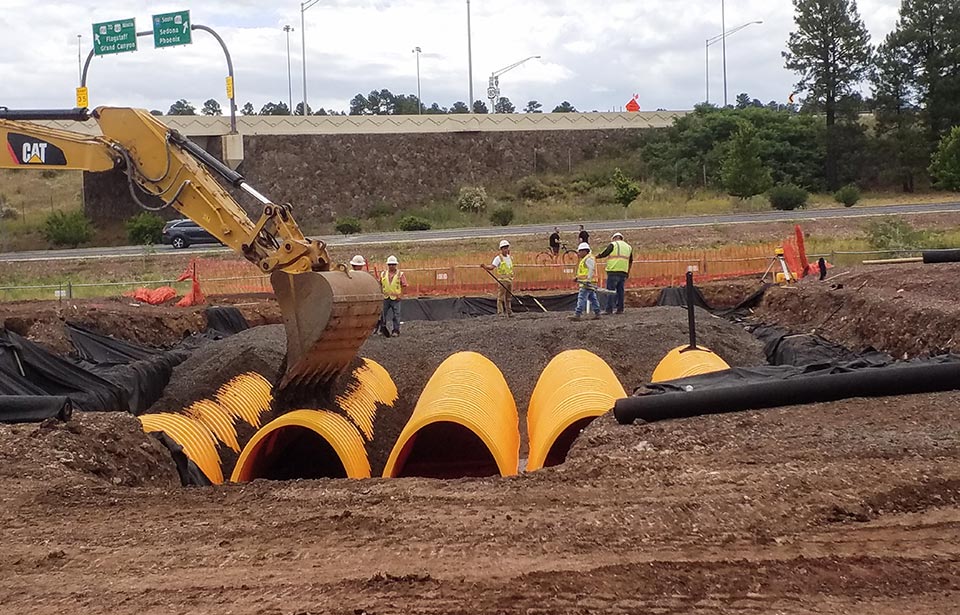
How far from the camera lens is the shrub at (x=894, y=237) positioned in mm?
24688

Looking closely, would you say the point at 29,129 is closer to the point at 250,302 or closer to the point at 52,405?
the point at 52,405

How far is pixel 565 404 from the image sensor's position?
32.1ft

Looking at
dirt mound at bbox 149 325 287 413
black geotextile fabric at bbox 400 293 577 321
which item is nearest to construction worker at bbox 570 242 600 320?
black geotextile fabric at bbox 400 293 577 321

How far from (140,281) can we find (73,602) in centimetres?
2374

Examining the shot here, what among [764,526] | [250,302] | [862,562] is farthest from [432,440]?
[250,302]

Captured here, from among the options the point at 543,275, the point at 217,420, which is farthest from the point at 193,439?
the point at 543,275

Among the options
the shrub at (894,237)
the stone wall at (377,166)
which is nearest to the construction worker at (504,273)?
the shrub at (894,237)

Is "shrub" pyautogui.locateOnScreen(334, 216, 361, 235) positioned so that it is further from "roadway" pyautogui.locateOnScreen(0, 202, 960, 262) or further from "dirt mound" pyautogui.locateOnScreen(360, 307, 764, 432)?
"dirt mound" pyautogui.locateOnScreen(360, 307, 764, 432)

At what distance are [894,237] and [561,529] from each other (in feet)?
75.0

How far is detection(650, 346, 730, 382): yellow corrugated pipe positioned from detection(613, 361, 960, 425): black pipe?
9.03ft

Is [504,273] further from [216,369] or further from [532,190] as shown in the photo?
[532,190]

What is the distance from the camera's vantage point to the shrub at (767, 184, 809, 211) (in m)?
41.8

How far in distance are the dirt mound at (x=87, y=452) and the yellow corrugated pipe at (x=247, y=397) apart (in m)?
2.73

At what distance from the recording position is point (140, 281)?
88.9 ft
